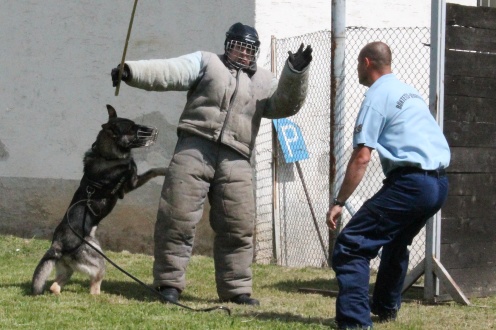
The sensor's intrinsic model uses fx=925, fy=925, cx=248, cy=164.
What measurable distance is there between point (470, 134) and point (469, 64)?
59cm

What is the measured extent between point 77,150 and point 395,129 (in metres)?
5.69

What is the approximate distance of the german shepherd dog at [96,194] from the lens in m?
7.70

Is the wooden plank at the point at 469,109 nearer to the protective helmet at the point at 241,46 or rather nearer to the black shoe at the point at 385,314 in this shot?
the protective helmet at the point at 241,46

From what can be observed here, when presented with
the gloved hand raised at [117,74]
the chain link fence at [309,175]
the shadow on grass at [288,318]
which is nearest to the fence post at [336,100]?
the chain link fence at [309,175]

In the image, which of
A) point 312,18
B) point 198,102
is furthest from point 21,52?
point 198,102

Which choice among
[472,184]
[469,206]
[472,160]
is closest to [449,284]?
[469,206]

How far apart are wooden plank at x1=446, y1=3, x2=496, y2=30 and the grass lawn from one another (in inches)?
92.7

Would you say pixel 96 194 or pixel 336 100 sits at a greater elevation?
pixel 336 100

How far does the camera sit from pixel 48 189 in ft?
36.2

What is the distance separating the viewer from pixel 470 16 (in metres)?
7.86

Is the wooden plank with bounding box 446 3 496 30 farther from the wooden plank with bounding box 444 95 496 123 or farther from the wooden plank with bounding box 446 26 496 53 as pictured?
the wooden plank with bounding box 444 95 496 123

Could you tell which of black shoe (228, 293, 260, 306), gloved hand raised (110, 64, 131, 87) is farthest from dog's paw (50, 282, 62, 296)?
gloved hand raised (110, 64, 131, 87)

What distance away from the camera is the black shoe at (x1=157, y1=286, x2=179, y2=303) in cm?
732

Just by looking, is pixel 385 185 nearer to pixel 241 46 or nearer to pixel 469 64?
pixel 241 46
